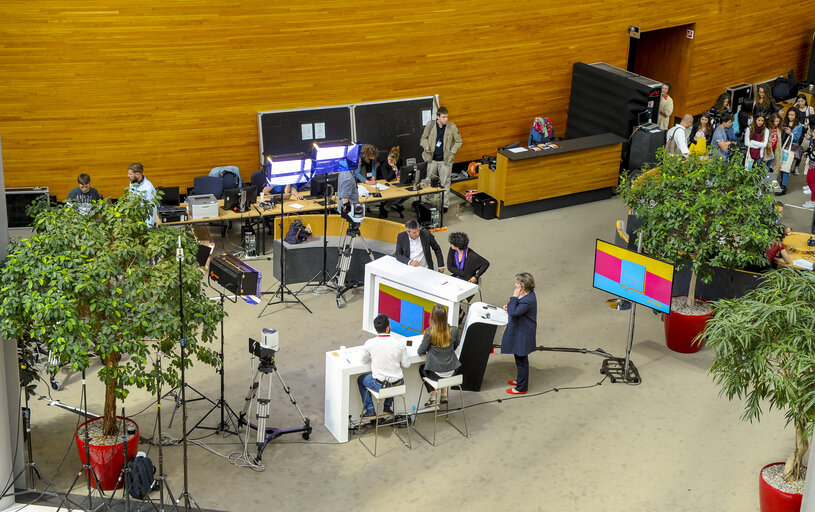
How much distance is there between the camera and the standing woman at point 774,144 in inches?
619

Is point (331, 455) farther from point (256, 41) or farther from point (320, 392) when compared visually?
point (256, 41)

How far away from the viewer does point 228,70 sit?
14.0 meters

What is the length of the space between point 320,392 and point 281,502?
186cm

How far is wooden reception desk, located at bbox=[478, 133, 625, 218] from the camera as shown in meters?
14.7

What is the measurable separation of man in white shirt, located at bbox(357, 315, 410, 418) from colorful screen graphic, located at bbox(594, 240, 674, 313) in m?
2.51

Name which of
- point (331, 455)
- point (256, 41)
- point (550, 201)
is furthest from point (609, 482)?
point (256, 41)

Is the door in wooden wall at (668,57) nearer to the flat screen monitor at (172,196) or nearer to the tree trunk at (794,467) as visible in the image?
the flat screen monitor at (172,196)

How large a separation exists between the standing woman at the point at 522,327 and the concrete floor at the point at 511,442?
9.8 inches

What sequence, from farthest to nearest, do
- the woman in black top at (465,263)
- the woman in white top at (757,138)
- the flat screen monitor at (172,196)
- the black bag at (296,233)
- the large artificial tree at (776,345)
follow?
the woman in white top at (757,138)
the flat screen monitor at (172,196)
the black bag at (296,233)
the woman in black top at (465,263)
the large artificial tree at (776,345)

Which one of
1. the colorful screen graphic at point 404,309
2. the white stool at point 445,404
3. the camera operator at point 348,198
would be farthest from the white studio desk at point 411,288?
the camera operator at point 348,198

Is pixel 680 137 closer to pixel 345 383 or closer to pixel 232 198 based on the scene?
pixel 232 198

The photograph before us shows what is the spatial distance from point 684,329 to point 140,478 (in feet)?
19.7

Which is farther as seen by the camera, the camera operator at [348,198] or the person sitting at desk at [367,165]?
the person sitting at desk at [367,165]

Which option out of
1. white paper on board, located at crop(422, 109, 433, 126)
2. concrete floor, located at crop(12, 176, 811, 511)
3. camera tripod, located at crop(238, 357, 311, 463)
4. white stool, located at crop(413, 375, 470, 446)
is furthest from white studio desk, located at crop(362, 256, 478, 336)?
white paper on board, located at crop(422, 109, 433, 126)
